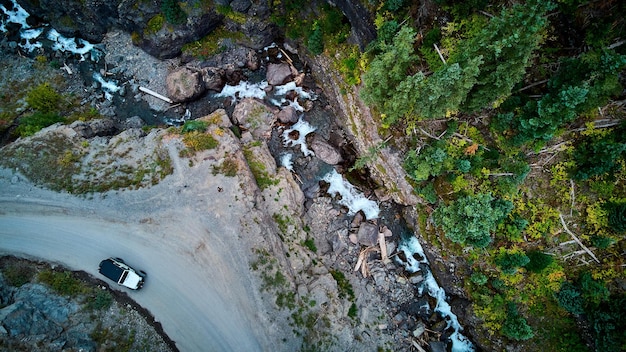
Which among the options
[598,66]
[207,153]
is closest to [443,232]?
[598,66]

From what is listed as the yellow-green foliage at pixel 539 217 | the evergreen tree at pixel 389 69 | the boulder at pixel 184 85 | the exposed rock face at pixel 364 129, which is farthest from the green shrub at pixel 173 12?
the yellow-green foliage at pixel 539 217

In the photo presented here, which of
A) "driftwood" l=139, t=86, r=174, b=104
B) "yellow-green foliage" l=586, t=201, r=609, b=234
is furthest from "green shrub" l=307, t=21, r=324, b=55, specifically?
"yellow-green foliage" l=586, t=201, r=609, b=234

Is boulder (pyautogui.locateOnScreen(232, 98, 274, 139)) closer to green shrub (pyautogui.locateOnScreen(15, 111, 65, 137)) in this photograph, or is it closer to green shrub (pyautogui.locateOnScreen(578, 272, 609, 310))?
green shrub (pyautogui.locateOnScreen(15, 111, 65, 137))

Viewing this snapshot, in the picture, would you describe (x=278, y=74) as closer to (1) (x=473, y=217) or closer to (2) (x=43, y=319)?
(1) (x=473, y=217)

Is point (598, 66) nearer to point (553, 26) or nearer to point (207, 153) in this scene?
point (553, 26)

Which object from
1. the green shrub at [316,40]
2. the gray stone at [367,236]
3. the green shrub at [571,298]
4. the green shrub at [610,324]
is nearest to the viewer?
the green shrub at [610,324]

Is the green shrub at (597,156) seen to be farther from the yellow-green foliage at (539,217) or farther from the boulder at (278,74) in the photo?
the boulder at (278,74)
